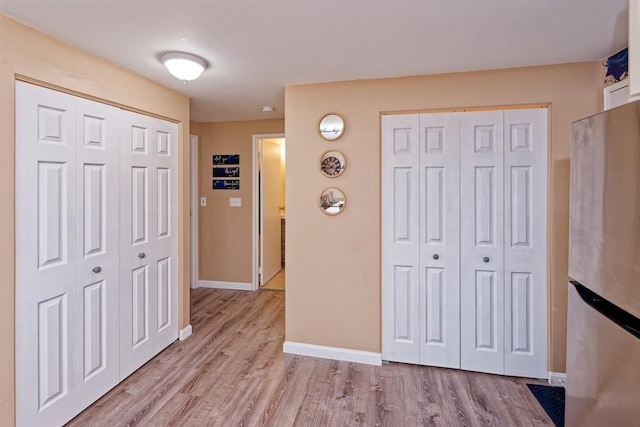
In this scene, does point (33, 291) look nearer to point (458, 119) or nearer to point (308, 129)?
point (308, 129)

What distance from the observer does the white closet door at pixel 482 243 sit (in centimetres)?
261

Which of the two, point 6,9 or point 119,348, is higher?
point 6,9

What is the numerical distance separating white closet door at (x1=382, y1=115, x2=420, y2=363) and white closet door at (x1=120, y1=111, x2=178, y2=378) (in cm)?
187

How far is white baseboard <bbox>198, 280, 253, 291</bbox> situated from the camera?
4.78 m

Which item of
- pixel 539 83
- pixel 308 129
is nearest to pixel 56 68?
pixel 308 129

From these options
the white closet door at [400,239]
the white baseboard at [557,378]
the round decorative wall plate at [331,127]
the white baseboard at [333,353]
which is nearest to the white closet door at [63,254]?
the white baseboard at [333,353]

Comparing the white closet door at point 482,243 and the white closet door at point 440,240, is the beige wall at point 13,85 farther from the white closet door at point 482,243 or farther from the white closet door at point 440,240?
the white closet door at point 482,243

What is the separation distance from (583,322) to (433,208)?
5.51 feet

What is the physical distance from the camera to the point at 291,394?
7.89 ft

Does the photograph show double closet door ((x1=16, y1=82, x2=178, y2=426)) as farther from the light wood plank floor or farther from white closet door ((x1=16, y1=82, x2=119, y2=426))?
the light wood plank floor

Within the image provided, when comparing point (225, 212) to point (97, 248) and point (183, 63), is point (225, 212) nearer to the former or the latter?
point (97, 248)

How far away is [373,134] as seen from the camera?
109 inches

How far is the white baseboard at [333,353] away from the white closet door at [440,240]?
15.9 inches

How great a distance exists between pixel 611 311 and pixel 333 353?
2.25 metres
